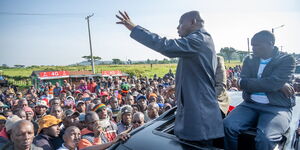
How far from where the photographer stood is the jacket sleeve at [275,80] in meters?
2.02

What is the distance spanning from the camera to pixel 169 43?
1651 millimetres

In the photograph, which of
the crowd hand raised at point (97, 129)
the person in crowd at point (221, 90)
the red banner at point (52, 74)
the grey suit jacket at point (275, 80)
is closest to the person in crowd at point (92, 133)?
the crowd hand raised at point (97, 129)

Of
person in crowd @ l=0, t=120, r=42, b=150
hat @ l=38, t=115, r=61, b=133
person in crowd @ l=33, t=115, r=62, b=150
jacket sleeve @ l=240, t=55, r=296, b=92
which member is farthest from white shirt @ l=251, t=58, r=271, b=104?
hat @ l=38, t=115, r=61, b=133

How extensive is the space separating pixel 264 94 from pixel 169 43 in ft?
3.82

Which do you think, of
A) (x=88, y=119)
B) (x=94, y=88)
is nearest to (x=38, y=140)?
(x=88, y=119)

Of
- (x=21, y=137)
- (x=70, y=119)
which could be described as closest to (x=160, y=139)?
(x=21, y=137)

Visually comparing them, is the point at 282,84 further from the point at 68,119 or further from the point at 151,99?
the point at 151,99

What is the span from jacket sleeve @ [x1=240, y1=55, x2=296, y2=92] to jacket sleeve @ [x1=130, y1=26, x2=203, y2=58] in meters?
0.75

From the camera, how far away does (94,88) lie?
11570mm

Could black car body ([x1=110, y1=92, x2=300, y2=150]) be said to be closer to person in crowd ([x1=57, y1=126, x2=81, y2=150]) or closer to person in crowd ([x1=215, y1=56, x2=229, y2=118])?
person in crowd ([x1=215, y1=56, x2=229, y2=118])

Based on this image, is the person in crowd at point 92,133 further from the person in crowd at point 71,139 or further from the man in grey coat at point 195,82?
the man in grey coat at point 195,82

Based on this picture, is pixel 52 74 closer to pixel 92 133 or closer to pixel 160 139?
pixel 92 133

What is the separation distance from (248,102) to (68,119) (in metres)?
3.57

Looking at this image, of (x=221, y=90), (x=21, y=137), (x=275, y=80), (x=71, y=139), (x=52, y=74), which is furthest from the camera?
(x=52, y=74)
